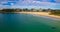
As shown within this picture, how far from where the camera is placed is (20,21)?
2.34 m

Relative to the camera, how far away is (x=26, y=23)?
7.58 feet

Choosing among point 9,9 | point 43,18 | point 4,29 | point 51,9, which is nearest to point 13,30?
point 4,29

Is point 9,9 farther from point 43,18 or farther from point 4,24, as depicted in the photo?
point 43,18

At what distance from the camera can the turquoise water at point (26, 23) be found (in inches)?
89.2

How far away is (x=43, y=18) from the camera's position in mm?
2367

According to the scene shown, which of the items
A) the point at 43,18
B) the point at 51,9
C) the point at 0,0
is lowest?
the point at 43,18

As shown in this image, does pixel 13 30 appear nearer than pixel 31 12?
Yes

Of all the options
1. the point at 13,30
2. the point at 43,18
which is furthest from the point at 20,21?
the point at 43,18

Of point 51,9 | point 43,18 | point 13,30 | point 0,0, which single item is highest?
point 0,0

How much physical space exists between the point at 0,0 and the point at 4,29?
54cm

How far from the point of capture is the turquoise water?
2.27 metres

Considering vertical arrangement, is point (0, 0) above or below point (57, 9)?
above

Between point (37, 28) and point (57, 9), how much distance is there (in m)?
0.51

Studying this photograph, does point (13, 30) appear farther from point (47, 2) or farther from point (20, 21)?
point (47, 2)
